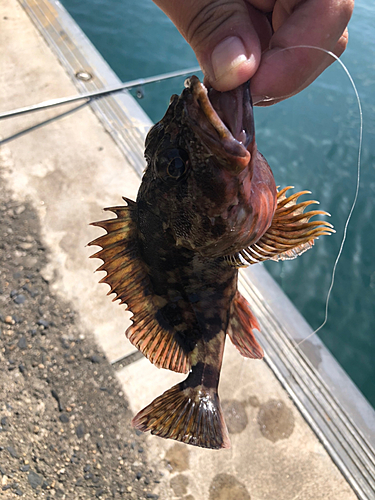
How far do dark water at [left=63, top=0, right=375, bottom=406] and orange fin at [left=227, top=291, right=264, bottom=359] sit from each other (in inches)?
129

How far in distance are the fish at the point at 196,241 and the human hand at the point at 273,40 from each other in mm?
179

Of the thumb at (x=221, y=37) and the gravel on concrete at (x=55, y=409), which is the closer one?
the thumb at (x=221, y=37)

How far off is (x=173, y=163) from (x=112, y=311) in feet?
9.86

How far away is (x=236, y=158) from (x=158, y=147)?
0.38 meters

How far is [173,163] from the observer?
159 cm

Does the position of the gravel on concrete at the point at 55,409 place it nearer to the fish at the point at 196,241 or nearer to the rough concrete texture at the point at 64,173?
the rough concrete texture at the point at 64,173

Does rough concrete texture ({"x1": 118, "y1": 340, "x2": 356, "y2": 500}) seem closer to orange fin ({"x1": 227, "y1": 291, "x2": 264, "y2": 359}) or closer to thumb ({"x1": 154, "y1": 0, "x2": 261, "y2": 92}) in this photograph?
orange fin ({"x1": 227, "y1": 291, "x2": 264, "y2": 359})

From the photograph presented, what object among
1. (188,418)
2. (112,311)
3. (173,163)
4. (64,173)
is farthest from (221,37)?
(64,173)

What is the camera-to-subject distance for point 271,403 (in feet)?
12.6

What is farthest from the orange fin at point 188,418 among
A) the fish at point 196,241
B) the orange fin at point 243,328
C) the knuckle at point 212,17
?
the knuckle at point 212,17

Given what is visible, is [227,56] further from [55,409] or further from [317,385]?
[317,385]

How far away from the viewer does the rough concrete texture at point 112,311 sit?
3416 millimetres

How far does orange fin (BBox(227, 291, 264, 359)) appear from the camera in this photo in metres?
2.24

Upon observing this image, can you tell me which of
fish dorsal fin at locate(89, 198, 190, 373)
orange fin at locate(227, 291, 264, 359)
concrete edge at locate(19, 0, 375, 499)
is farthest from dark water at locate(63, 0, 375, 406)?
fish dorsal fin at locate(89, 198, 190, 373)
